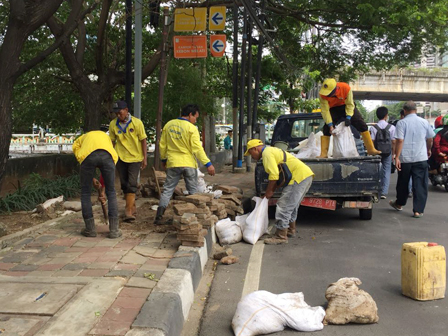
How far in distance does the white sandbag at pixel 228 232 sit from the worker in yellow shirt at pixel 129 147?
1304mm

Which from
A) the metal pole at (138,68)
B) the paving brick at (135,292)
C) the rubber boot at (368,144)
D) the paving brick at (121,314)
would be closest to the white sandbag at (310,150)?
the rubber boot at (368,144)

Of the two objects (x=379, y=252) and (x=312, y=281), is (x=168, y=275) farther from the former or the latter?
(x=379, y=252)

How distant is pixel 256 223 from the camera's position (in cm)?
641

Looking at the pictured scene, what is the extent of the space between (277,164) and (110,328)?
3556mm

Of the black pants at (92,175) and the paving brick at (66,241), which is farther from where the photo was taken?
the black pants at (92,175)

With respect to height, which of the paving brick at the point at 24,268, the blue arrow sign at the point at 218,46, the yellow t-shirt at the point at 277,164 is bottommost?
the paving brick at the point at 24,268

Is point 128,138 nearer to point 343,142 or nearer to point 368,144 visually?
point 343,142

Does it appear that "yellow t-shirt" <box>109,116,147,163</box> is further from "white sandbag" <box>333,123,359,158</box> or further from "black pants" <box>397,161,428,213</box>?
"black pants" <box>397,161,428,213</box>

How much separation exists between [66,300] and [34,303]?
23 cm

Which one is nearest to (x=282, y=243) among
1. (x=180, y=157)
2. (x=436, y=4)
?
(x=180, y=157)

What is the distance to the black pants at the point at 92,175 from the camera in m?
5.64

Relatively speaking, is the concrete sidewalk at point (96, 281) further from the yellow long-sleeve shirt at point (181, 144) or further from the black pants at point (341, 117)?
the black pants at point (341, 117)

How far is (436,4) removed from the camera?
12.2 meters

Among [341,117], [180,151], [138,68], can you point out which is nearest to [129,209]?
[180,151]
